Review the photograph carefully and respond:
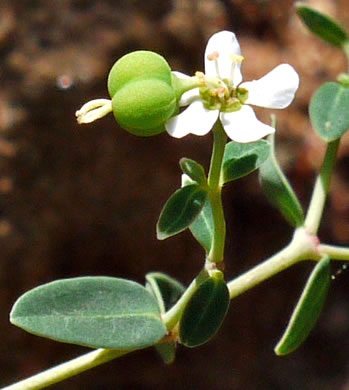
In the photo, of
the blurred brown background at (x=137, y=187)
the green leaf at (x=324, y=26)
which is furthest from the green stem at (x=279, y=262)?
the blurred brown background at (x=137, y=187)

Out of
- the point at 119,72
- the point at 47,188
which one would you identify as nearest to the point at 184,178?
the point at 119,72

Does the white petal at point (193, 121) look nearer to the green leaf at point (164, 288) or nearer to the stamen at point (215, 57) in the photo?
the stamen at point (215, 57)

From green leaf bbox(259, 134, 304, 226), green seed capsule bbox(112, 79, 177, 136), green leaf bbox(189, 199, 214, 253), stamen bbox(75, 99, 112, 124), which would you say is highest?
green seed capsule bbox(112, 79, 177, 136)

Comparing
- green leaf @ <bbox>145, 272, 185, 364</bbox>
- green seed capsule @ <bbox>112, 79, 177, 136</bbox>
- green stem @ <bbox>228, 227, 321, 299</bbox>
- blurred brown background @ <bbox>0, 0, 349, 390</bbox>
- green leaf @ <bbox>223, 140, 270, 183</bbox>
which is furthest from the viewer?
blurred brown background @ <bbox>0, 0, 349, 390</bbox>

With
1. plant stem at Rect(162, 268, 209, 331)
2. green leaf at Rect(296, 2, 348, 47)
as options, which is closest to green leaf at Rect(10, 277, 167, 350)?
plant stem at Rect(162, 268, 209, 331)

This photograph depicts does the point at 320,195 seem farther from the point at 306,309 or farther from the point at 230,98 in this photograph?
the point at 230,98

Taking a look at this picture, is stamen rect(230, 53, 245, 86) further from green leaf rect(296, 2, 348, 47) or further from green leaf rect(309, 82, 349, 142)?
green leaf rect(296, 2, 348, 47)
